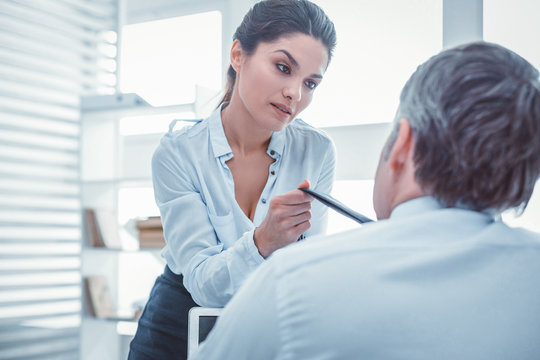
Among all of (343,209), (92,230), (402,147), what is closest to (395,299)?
(402,147)

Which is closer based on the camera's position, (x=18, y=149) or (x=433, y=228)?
(x=433, y=228)

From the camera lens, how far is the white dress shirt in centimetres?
52

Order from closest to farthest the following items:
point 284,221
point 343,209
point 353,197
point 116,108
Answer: point 343,209, point 284,221, point 353,197, point 116,108

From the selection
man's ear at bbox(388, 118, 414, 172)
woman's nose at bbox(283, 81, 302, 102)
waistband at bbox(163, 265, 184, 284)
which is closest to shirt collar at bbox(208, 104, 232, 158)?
woman's nose at bbox(283, 81, 302, 102)

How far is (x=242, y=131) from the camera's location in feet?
4.86

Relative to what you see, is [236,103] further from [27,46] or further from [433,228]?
[27,46]

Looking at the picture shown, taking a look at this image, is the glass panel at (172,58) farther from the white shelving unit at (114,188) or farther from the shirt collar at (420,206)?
the shirt collar at (420,206)

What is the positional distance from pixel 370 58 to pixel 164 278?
1.79 metres

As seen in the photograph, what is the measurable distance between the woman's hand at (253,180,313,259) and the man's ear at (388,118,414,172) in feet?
1.06

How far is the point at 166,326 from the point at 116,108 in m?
1.78

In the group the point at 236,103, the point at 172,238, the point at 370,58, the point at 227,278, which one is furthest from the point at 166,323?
the point at 370,58

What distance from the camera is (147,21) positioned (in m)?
3.59

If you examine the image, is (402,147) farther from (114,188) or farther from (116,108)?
(114,188)

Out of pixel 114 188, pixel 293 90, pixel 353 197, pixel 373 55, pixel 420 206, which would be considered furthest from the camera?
pixel 114 188
